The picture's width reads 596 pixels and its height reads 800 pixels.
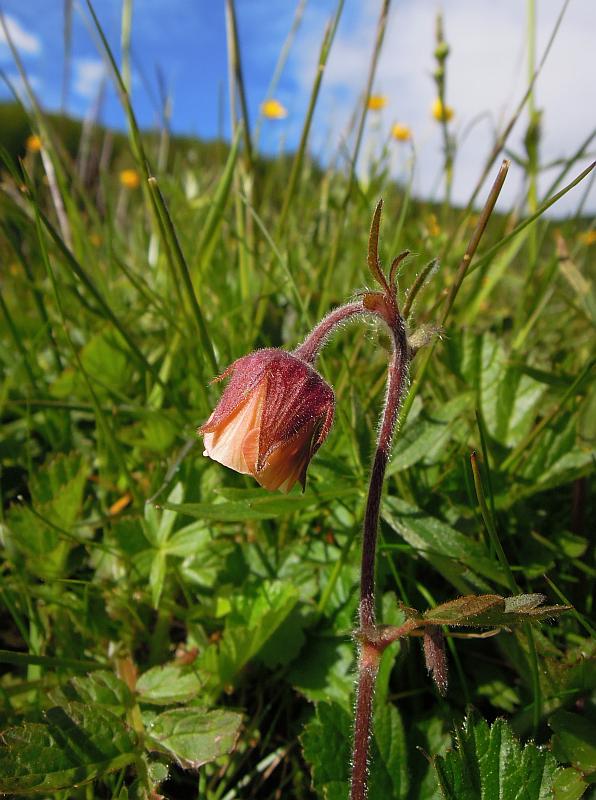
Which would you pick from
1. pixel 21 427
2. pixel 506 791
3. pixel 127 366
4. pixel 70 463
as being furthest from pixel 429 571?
pixel 21 427

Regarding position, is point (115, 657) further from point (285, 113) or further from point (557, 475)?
point (285, 113)

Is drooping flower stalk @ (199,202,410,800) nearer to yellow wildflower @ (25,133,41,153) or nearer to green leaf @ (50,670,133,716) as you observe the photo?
green leaf @ (50,670,133,716)

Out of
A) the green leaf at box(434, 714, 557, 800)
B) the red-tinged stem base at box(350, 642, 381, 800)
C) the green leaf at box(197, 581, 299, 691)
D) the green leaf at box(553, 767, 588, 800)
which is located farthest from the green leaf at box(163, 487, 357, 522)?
the green leaf at box(553, 767, 588, 800)

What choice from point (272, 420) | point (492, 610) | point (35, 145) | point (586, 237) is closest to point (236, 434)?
point (272, 420)

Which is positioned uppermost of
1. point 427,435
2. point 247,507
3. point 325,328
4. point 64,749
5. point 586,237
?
point 586,237

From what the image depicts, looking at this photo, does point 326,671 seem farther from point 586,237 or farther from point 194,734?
point 586,237

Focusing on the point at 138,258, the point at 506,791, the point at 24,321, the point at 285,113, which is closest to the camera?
the point at 506,791
